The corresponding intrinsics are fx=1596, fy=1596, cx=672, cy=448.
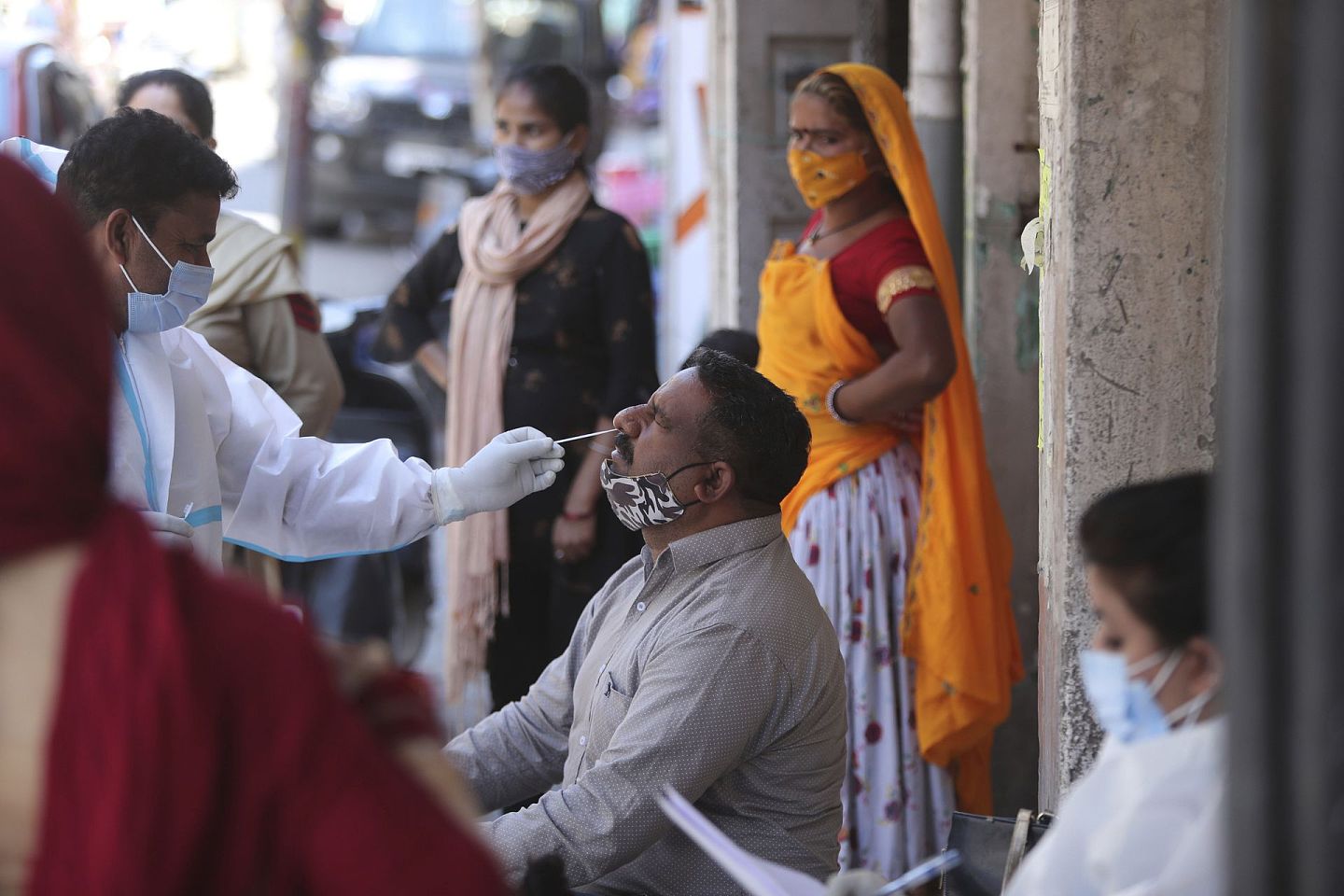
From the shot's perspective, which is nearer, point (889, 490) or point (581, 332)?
point (889, 490)

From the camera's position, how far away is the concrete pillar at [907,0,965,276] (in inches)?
176

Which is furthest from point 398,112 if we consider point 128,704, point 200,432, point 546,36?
point 128,704

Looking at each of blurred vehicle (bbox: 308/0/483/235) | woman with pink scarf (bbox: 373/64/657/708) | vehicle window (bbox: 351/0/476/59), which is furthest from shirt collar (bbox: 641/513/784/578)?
vehicle window (bbox: 351/0/476/59)

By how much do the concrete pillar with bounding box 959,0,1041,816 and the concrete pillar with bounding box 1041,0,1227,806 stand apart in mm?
1566

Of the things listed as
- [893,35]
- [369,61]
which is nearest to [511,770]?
[893,35]

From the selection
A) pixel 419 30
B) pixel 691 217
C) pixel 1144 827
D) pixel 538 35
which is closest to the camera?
pixel 1144 827

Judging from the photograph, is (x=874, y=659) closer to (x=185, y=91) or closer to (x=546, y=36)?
(x=185, y=91)

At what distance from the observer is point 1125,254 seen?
2523 mm

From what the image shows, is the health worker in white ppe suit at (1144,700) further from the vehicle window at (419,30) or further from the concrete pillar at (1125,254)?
the vehicle window at (419,30)

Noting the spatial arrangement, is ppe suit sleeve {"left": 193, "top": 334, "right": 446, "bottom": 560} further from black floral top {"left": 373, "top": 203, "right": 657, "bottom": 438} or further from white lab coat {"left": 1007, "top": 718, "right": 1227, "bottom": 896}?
white lab coat {"left": 1007, "top": 718, "right": 1227, "bottom": 896}

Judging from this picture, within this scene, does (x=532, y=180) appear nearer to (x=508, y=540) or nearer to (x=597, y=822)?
(x=508, y=540)

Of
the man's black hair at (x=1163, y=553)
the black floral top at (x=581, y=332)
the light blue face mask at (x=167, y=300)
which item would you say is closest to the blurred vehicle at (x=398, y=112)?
the black floral top at (x=581, y=332)

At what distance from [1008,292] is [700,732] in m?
2.35

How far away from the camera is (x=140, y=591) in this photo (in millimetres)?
1261
